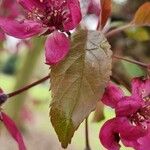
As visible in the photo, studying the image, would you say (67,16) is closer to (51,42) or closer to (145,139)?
(51,42)

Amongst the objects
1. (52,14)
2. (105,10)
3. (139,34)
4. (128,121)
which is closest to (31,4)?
(52,14)

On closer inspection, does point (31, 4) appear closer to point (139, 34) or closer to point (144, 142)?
point (144, 142)

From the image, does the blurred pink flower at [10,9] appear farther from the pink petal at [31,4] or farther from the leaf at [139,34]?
the pink petal at [31,4]

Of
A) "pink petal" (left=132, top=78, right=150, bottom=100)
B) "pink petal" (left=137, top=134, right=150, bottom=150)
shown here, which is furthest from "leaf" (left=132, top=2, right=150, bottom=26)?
"pink petal" (left=137, top=134, right=150, bottom=150)

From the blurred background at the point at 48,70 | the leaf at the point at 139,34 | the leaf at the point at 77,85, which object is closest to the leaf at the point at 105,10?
the blurred background at the point at 48,70

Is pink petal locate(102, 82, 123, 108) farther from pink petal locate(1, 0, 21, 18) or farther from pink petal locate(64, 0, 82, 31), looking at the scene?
pink petal locate(1, 0, 21, 18)

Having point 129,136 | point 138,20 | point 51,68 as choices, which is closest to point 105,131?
point 129,136
